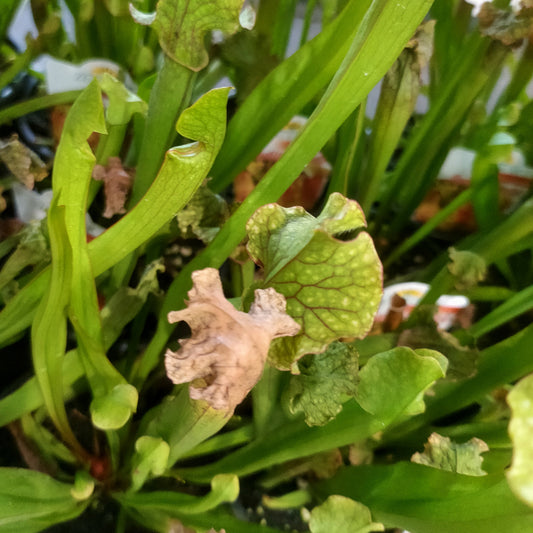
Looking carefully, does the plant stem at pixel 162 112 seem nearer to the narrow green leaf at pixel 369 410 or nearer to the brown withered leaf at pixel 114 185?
the brown withered leaf at pixel 114 185

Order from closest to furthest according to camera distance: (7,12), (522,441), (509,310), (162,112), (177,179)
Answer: (522,441), (177,179), (162,112), (509,310), (7,12)

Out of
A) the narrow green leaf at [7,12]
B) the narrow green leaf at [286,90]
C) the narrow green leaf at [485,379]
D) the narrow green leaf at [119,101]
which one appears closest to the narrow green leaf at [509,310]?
the narrow green leaf at [485,379]

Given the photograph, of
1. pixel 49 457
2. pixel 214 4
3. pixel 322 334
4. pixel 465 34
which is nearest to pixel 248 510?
pixel 49 457

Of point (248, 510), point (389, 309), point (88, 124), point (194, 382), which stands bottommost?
point (248, 510)

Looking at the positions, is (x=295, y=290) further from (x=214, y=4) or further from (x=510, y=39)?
(x=510, y=39)

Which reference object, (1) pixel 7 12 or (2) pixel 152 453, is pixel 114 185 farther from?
(1) pixel 7 12

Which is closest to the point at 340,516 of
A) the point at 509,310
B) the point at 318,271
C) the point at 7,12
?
the point at 318,271
